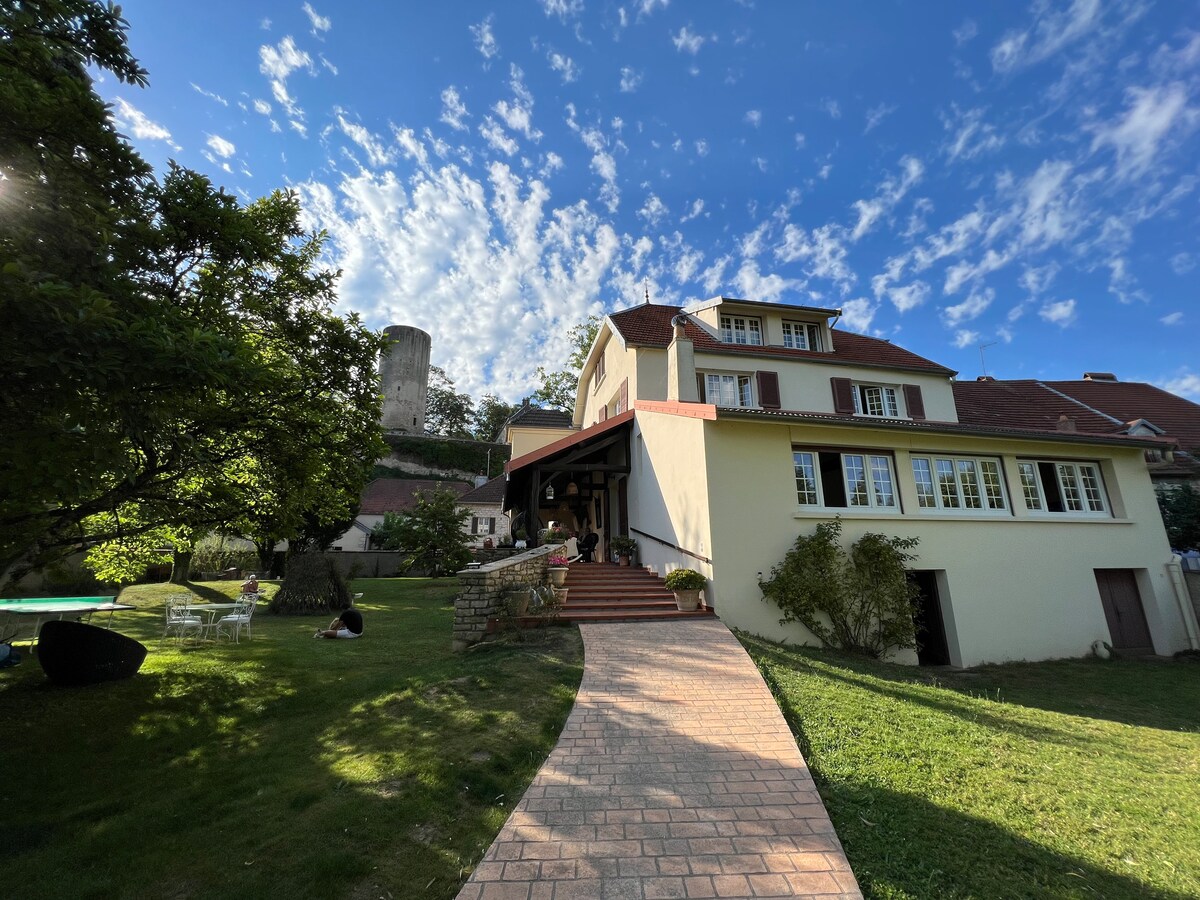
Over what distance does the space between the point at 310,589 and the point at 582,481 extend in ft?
34.4

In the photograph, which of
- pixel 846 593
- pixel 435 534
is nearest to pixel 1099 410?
pixel 846 593

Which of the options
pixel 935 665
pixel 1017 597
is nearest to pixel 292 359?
pixel 935 665

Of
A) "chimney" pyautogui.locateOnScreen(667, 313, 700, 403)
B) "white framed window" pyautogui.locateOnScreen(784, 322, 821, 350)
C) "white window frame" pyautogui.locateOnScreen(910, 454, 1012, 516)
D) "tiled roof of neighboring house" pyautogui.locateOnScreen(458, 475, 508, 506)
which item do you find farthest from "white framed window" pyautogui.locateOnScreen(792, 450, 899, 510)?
"tiled roof of neighboring house" pyautogui.locateOnScreen(458, 475, 508, 506)

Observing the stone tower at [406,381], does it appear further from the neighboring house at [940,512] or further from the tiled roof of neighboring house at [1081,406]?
the tiled roof of neighboring house at [1081,406]

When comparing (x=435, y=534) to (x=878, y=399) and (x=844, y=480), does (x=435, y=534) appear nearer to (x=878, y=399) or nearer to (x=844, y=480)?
(x=844, y=480)

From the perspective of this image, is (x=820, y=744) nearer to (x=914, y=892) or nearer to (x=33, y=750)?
(x=914, y=892)

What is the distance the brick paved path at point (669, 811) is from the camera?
2.98 m

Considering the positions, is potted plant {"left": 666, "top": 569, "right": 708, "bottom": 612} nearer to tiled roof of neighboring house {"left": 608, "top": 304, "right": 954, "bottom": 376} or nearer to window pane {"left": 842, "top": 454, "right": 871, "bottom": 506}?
window pane {"left": 842, "top": 454, "right": 871, "bottom": 506}

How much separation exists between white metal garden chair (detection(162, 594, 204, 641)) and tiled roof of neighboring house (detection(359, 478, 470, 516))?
76.1ft

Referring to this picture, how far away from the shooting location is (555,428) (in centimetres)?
2314

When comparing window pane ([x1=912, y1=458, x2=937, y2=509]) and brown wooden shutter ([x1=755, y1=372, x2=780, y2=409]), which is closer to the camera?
window pane ([x1=912, y1=458, x2=937, y2=509])

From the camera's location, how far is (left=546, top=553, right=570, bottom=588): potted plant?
1073 centimetres

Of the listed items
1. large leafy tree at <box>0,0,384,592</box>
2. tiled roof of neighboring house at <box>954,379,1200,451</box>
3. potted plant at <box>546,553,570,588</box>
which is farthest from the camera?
tiled roof of neighboring house at <box>954,379,1200,451</box>

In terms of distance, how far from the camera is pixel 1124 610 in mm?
11805
